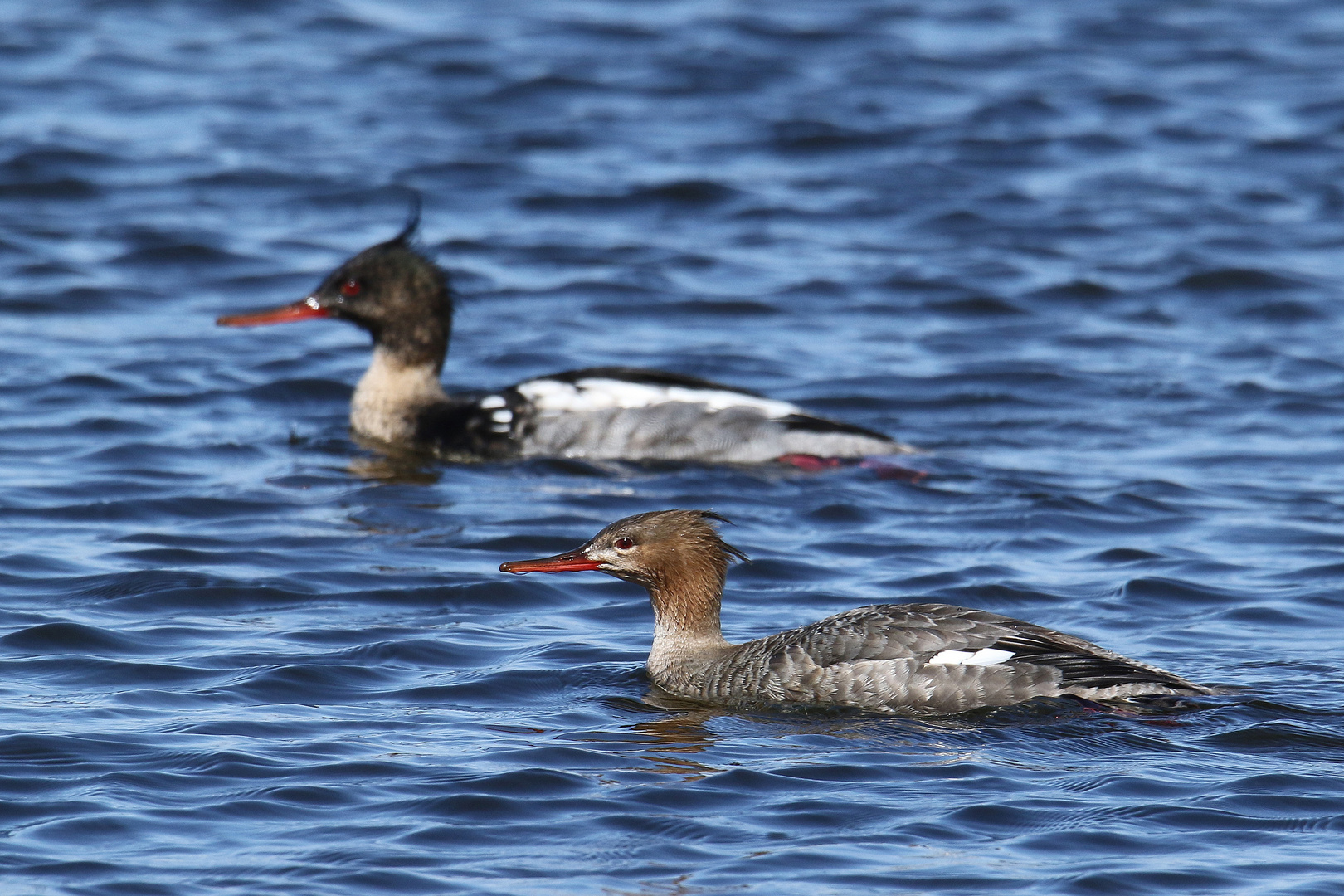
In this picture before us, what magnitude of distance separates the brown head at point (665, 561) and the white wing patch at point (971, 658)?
1.04 meters

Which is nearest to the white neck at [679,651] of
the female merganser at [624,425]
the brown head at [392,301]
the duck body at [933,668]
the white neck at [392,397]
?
the duck body at [933,668]

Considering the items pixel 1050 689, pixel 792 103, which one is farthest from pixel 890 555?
pixel 792 103

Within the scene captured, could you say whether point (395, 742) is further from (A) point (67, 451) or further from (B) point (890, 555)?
(A) point (67, 451)

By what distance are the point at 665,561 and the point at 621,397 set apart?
3.90 meters

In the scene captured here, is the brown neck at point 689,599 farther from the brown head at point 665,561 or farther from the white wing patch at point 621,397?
the white wing patch at point 621,397

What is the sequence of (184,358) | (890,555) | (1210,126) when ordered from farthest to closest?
(1210,126)
(184,358)
(890,555)

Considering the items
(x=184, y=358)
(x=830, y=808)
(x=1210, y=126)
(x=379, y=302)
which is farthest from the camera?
(x=1210, y=126)

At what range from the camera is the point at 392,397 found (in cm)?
1276

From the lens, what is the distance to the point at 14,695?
25.1ft

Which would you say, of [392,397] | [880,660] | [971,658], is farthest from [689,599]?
[392,397]

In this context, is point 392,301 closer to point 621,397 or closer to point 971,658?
point 621,397

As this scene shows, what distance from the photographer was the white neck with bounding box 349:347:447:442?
12594 mm

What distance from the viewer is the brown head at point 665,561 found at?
830 cm

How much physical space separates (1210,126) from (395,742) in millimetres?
14974
